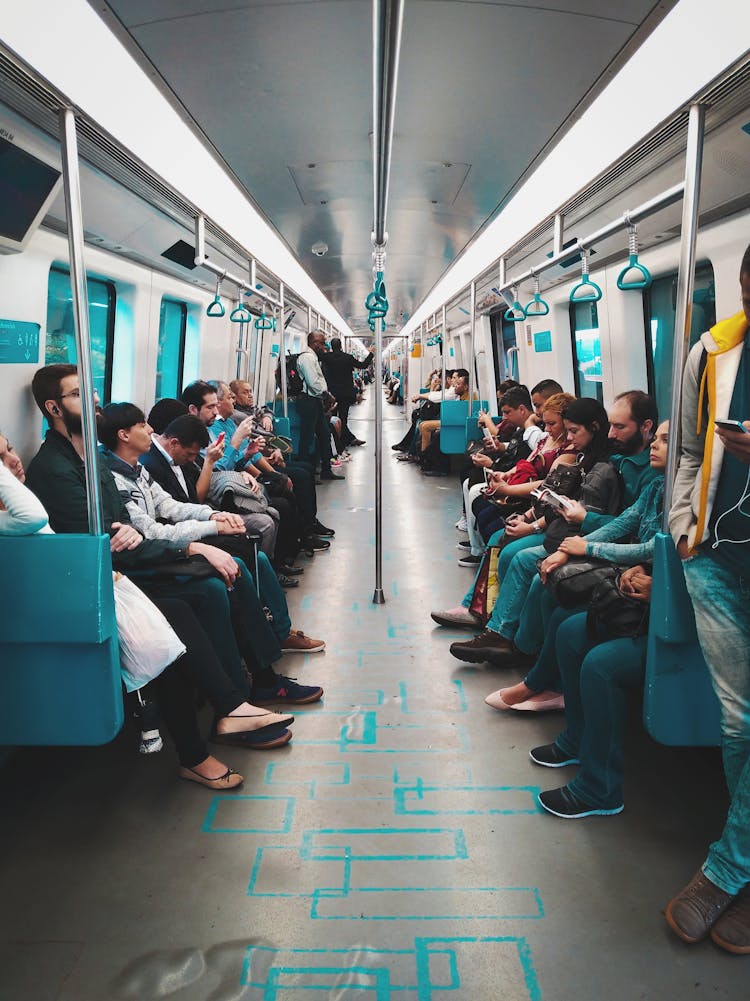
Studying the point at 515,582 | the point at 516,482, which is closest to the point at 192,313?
the point at 516,482

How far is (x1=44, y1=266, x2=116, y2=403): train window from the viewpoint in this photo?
167 inches

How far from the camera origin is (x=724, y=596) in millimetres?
2012

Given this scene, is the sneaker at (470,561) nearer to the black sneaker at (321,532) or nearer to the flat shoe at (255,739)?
the black sneaker at (321,532)

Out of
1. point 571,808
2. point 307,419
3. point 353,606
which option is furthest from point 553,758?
point 307,419

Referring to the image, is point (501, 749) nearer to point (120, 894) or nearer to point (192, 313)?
point (120, 894)

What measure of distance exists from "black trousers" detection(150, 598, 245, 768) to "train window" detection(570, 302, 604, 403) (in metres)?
4.87

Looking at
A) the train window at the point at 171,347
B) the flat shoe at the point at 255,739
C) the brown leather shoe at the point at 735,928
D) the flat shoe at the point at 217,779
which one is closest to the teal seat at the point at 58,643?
the flat shoe at the point at 217,779

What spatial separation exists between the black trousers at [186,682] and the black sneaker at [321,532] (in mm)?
3881

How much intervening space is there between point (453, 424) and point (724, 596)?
7.53 meters

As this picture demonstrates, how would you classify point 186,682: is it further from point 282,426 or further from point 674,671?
point 282,426

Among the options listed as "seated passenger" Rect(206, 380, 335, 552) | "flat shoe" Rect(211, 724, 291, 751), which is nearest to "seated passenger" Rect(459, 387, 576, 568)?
"seated passenger" Rect(206, 380, 335, 552)

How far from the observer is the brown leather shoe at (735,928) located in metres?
1.90

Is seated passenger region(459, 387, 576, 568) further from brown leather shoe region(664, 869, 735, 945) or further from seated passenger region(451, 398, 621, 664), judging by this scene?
brown leather shoe region(664, 869, 735, 945)

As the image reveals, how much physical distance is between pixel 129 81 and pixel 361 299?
1163 cm
